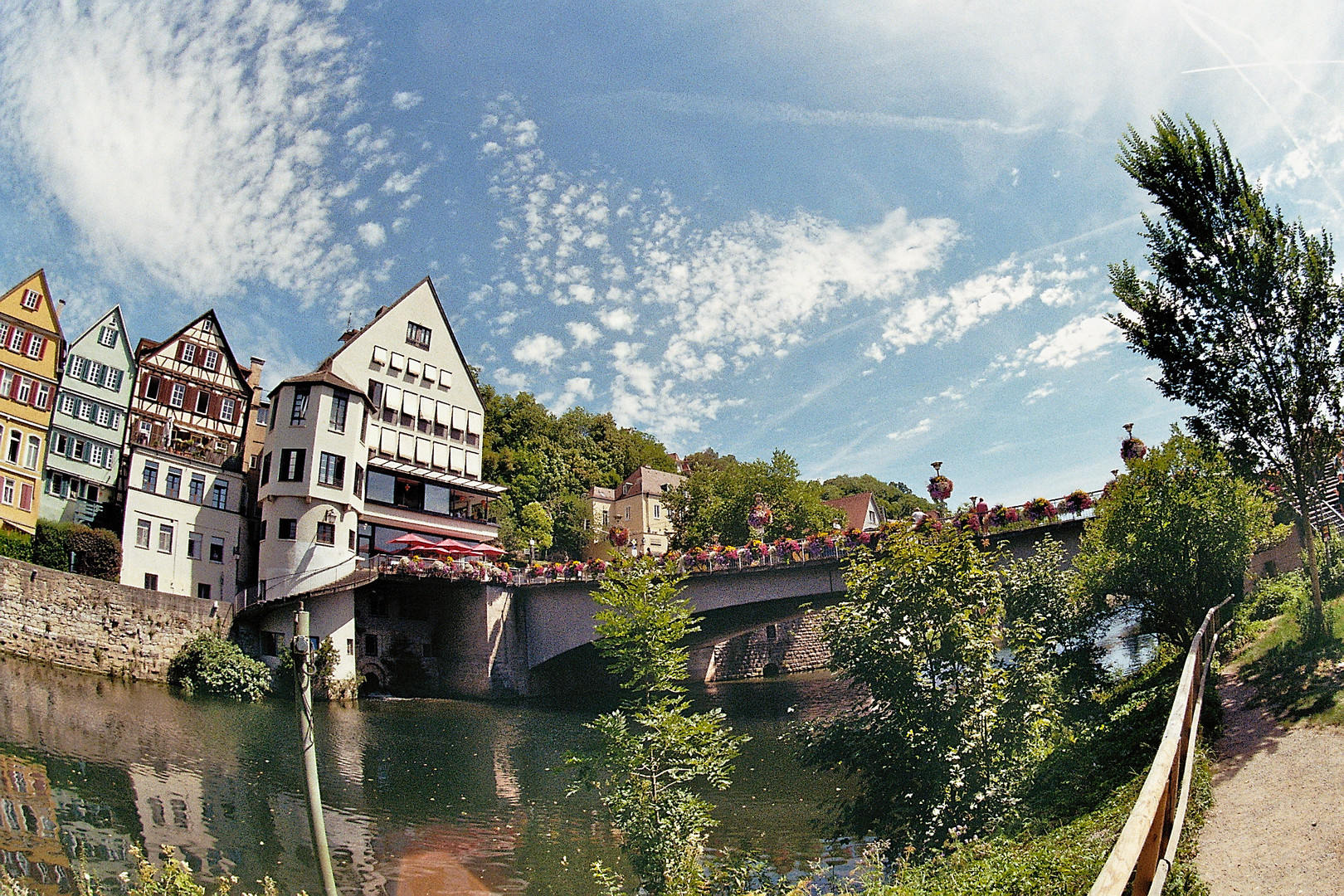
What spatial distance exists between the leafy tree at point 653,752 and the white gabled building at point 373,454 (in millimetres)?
33450

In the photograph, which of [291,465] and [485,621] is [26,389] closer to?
[291,465]

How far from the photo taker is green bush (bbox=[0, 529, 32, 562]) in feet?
118

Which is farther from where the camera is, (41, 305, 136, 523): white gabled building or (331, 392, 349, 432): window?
(41, 305, 136, 523): white gabled building

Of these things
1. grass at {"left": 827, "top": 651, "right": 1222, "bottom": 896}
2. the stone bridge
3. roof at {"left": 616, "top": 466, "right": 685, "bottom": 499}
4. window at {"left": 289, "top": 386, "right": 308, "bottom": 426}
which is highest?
roof at {"left": 616, "top": 466, "right": 685, "bottom": 499}

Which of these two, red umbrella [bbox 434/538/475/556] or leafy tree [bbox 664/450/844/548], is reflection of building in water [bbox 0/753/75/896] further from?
leafy tree [bbox 664/450/844/548]

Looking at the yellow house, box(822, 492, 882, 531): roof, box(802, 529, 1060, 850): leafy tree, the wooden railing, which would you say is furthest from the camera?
box(822, 492, 882, 531): roof

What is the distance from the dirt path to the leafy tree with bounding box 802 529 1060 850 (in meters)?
3.15

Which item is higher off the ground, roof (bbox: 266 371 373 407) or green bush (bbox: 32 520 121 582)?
roof (bbox: 266 371 373 407)

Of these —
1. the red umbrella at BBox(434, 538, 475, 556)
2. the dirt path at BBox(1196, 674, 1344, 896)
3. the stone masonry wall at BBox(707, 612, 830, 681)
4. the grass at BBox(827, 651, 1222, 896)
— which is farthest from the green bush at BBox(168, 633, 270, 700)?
the dirt path at BBox(1196, 674, 1344, 896)

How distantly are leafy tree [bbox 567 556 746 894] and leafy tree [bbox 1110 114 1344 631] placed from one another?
44.2ft

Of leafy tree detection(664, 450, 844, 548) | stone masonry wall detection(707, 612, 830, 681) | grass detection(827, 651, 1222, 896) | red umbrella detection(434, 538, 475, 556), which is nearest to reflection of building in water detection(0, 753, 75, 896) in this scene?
grass detection(827, 651, 1222, 896)

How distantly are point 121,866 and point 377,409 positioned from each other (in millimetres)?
40428

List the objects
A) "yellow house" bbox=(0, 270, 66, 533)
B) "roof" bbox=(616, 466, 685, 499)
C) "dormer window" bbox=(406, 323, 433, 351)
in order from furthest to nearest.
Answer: "roof" bbox=(616, 466, 685, 499) < "dormer window" bbox=(406, 323, 433, 351) < "yellow house" bbox=(0, 270, 66, 533)

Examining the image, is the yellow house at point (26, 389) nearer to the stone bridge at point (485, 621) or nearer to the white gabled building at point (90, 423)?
the white gabled building at point (90, 423)
